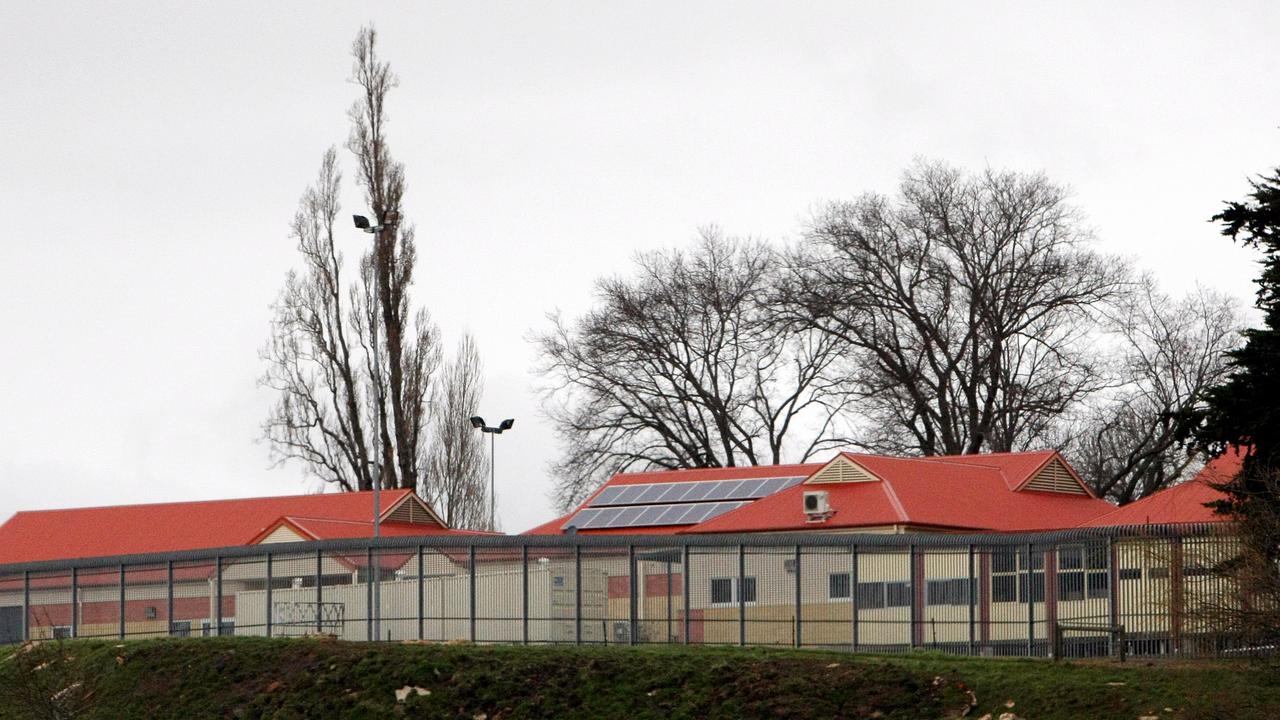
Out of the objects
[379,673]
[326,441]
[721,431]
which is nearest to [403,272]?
[326,441]

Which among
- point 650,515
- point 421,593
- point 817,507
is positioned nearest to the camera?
point 421,593

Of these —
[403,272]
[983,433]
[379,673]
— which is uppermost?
[403,272]

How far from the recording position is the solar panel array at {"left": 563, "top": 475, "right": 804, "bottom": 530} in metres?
58.4

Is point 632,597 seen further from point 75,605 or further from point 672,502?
point 672,502

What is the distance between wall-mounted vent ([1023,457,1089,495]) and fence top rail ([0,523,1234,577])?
15.9 m

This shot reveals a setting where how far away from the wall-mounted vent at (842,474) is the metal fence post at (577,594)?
13.9 m

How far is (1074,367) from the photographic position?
6756 centimetres

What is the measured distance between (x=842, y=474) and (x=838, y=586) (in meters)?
13.5

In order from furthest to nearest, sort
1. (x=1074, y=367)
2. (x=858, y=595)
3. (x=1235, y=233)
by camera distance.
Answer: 1. (x=1074, y=367)
2. (x=858, y=595)
3. (x=1235, y=233)

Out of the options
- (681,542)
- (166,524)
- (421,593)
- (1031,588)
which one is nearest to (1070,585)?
(1031,588)

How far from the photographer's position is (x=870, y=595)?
4088cm

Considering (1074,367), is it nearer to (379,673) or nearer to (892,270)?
(892,270)

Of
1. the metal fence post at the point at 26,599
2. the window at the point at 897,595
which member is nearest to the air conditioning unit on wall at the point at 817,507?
the window at the point at 897,595

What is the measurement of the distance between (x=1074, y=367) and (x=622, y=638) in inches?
1220
